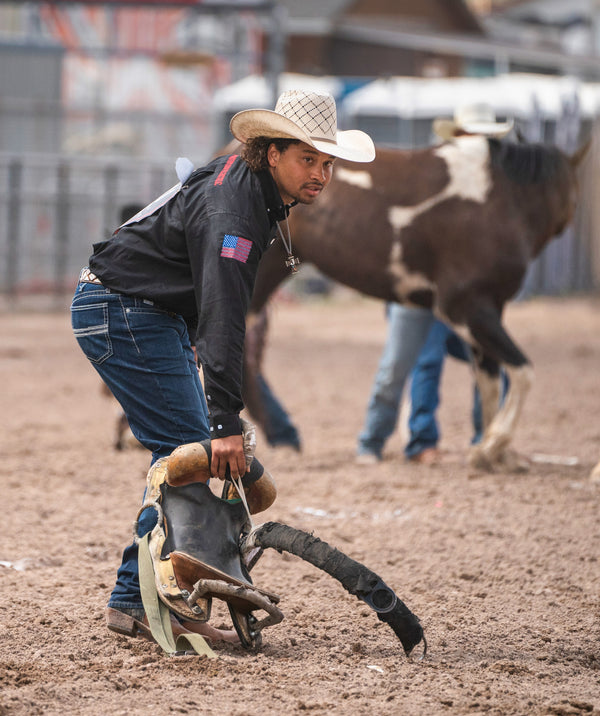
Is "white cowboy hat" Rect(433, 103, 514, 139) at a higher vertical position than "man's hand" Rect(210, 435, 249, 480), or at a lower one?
higher

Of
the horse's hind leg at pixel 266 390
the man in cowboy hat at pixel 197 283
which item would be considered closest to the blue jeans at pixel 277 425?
the horse's hind leg at pixel 266 390

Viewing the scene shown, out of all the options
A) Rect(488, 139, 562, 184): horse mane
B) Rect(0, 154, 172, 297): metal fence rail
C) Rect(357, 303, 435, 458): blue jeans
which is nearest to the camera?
Rect(488, 139, 562, 184): horse mane

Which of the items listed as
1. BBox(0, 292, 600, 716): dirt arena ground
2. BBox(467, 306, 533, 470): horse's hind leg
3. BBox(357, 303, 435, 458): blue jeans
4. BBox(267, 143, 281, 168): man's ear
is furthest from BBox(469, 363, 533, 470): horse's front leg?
BBox(267, 143, 281, 168): man's ear

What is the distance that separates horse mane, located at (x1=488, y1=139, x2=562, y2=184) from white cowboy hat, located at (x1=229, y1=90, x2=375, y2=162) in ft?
10.6

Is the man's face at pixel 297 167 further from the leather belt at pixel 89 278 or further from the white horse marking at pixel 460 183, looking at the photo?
the white horse marking at pixel 460 183

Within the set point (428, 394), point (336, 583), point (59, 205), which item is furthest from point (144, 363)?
point (59, 205)

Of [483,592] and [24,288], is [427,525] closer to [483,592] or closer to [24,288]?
[483,592]

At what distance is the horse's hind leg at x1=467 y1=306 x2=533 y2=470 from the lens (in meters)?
6.45

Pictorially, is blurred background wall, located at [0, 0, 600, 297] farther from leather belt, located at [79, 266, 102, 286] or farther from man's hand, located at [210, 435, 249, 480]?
man's hand, located at [210, 435, 249, 480]

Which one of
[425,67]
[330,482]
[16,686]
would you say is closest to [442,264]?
[330,482]

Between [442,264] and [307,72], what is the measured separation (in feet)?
72.2

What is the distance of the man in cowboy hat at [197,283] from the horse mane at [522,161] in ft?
9.91

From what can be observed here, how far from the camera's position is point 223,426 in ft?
10.8

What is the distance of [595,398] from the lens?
9.62m
